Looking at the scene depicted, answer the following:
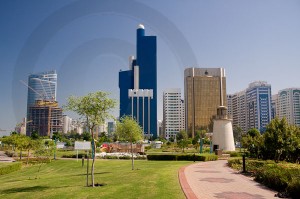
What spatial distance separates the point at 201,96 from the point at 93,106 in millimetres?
174976

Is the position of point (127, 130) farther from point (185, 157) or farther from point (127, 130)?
point (185, 157)

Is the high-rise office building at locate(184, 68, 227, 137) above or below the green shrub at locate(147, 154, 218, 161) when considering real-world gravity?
above

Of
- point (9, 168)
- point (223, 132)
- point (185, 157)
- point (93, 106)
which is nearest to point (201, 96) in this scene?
point (223, 132)

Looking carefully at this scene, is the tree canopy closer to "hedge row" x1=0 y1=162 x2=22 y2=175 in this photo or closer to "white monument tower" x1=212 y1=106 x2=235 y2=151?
"hedge row" x1=0 y1=162 x2=22 y2=175

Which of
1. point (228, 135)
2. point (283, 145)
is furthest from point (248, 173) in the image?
point (228, 135)

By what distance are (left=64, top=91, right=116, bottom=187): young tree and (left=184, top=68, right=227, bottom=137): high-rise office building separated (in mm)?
170834

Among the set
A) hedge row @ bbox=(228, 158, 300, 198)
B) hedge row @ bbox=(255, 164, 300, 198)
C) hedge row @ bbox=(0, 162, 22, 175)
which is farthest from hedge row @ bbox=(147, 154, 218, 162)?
hedge row @ bbox=(255, 164, 300, 198)

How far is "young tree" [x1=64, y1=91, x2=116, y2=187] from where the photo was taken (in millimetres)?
19734

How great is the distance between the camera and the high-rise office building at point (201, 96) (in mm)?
188625

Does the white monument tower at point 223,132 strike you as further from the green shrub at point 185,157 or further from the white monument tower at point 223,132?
the green shrub at point 185,157

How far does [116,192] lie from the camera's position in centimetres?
1677

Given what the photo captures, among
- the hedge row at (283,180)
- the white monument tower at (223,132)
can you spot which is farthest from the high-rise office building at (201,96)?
the hedge row at (283,180)

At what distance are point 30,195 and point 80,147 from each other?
17148mm

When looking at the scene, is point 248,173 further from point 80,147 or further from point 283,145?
point 80,147
